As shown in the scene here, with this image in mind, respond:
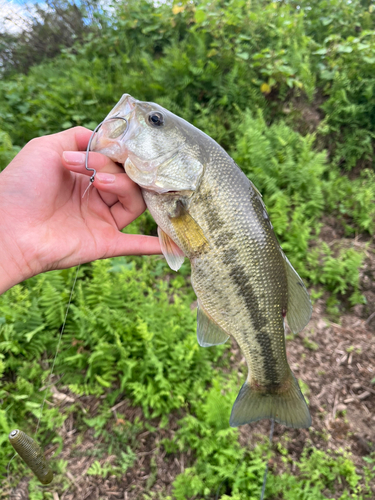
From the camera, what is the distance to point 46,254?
76.5 inches

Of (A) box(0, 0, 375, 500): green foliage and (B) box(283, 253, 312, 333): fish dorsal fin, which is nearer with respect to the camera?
(B) box(283, 253, 312, 333): fish dorsal fin

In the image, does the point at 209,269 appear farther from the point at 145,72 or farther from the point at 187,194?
the point at 145,72

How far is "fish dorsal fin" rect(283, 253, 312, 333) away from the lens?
1999 millimetres

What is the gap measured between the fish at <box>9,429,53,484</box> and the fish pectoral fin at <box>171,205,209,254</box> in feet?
4.71

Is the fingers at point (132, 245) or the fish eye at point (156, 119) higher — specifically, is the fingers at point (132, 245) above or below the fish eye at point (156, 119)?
below

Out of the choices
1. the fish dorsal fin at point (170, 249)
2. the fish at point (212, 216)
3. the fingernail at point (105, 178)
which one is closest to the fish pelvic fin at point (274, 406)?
the fish at point (212, 216)

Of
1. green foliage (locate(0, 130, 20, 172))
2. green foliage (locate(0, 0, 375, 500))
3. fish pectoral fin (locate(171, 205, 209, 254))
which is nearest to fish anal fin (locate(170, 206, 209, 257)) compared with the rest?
fish pectoral fin (locate(171, 205, 209, 254))

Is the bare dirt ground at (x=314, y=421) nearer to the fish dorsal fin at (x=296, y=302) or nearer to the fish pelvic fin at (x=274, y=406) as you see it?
the fish pelvic fin at (x=274, y=406)

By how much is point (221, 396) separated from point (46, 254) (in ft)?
6.84

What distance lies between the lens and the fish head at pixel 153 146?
1841 millimetres

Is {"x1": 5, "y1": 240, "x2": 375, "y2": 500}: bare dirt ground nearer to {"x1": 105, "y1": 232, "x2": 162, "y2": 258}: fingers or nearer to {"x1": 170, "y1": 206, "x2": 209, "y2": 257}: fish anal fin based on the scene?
{"x1": 105, "y1": 232, "x2": 162, "y2": 258}: fingers

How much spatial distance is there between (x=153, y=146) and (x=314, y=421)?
3188mm

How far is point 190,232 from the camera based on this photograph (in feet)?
6.22

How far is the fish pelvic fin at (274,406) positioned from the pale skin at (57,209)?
50.5 inches
